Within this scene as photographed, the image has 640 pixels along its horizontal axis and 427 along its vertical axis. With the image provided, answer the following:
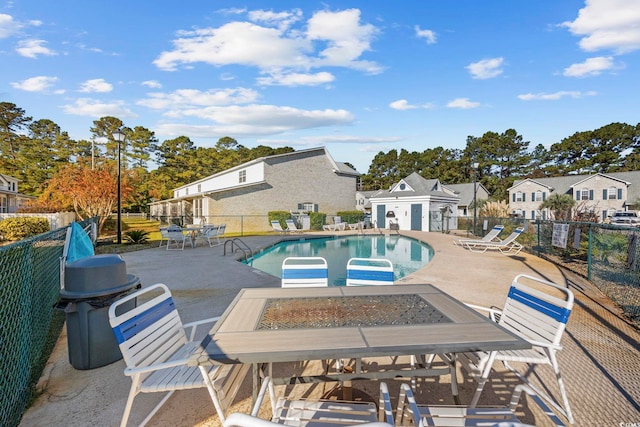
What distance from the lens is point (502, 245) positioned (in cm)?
1132

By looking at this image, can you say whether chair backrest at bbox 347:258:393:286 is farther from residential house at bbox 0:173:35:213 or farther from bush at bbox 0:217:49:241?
residential house at bbox 0:173:35:213

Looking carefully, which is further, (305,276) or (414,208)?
(414,208)

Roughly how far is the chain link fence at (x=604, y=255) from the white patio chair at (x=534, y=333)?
3.19 m

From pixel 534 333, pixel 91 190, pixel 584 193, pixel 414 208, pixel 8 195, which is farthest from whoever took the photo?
pixel 584 193

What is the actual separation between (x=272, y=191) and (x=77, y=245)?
1930 centimetres

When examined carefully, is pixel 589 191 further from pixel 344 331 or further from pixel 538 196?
pixel 344 331

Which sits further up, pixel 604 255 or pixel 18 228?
pixel 18 228

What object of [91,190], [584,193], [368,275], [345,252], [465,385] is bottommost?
[345,252]

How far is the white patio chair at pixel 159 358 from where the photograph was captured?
6.37 feet

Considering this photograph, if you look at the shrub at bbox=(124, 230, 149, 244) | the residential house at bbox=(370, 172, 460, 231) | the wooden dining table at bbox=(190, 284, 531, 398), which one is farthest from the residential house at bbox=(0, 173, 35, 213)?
the wooden dining table at bbox=(190, 284, 531, 398)

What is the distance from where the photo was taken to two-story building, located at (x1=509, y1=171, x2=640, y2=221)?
32.2m

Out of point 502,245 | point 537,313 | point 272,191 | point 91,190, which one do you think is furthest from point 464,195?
point 537,313

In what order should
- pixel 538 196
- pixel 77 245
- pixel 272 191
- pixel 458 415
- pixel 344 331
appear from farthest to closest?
pixel 538 196, pixel 272 191, pixel 77 245, pixel 344 331, pixel 458 415

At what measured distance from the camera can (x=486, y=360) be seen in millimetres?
2367
